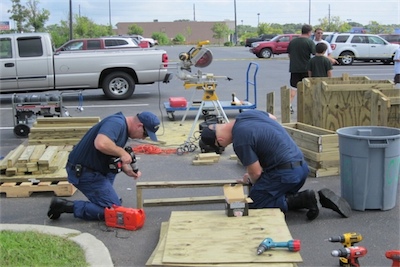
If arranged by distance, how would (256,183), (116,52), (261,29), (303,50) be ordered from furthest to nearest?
(261,29)
(116,52)
(303,50)
(256,183)

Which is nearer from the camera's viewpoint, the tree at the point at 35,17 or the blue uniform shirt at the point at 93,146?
the blue uniform shirt at the point at 93,146

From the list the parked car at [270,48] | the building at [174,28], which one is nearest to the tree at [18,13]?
the parked car at [270,48]

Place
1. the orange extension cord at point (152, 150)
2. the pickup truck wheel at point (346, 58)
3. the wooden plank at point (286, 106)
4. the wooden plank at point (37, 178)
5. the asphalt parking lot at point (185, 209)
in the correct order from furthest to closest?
the pickup truck wheel at point (346, 58) → the wooden plank at point (286, 106) → the orange extension cord at point (152, 150) → the wooden plank at point (37, 178) → the asphalt parking lot at point (185, 209)

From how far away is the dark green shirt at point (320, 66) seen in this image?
10930mm

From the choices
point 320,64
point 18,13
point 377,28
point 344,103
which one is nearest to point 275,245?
point 344,103

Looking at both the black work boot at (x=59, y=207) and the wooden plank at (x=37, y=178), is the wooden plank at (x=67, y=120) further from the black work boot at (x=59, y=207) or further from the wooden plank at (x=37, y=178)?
the black work boot at (x=59, y=207)

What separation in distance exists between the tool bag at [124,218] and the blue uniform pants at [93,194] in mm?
171

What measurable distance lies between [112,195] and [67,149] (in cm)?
313

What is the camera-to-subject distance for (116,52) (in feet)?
53.4

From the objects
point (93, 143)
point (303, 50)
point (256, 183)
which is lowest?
point (256, 183)

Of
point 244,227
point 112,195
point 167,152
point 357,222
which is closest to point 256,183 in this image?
point 244,227

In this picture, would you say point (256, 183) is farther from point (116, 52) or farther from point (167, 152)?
point (116, 52)

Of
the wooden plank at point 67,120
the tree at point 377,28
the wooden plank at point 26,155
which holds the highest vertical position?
the tree at point 377,28

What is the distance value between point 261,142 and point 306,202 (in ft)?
3.23
